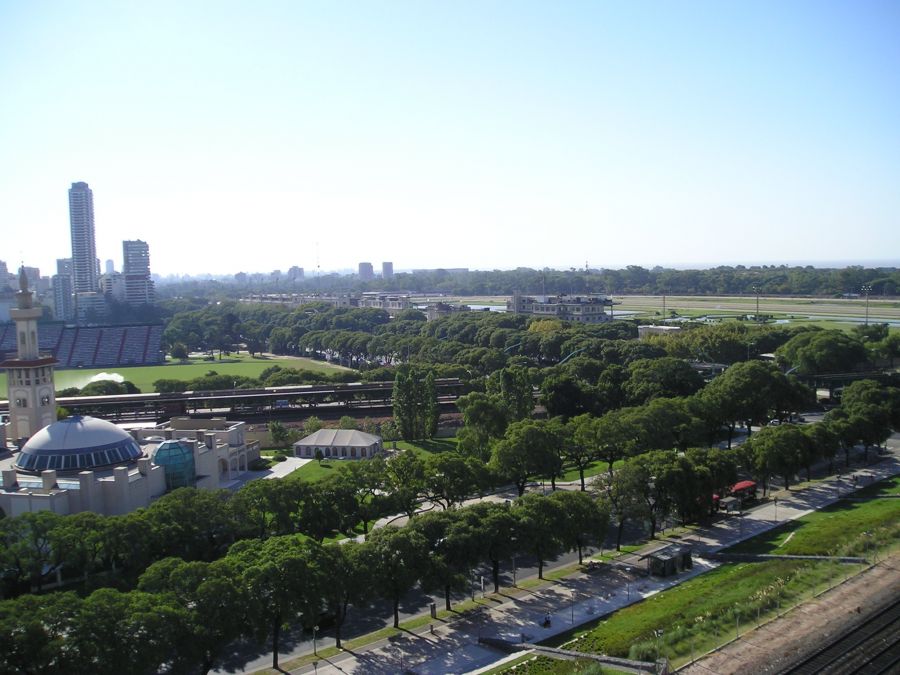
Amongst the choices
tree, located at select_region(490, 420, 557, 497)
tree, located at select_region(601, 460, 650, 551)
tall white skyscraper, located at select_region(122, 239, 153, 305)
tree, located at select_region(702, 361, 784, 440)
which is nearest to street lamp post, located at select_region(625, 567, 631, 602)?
tree, located at select_region(601, 460, 650, 551)

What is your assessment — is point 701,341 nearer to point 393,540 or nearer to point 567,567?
point 567,567

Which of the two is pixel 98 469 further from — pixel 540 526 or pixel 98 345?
pixel 98 345

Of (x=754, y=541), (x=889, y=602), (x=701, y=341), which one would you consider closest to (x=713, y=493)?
(x=754, y=541)

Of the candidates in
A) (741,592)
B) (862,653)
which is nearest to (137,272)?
(741,592)

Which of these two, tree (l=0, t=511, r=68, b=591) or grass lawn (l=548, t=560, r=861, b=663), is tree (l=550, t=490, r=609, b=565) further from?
tree (l=0, t=511, r=68, b=591)

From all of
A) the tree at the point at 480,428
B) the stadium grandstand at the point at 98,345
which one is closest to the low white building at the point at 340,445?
the tree at the point at 480,428
